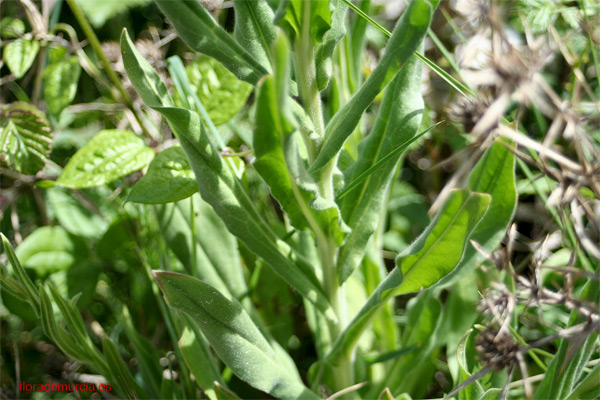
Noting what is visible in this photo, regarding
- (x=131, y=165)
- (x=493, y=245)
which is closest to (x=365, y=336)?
(x=493, y=245)

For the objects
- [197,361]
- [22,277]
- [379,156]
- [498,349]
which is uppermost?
[379,156]

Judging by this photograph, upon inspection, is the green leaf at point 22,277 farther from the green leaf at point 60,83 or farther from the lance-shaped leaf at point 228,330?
the green leaf at point 60,83

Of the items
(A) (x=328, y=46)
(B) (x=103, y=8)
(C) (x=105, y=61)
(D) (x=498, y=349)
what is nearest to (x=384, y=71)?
(A) (x=328, y=46)

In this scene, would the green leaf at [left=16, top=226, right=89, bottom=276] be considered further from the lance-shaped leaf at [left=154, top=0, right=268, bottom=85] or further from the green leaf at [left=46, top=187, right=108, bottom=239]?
the lance-shaped leaf at [left=154, top=0, right=268, bottom=85]

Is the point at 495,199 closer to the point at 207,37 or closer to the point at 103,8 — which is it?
the point at 207,37

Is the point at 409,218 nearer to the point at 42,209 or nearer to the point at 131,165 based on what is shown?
the point at 131,165

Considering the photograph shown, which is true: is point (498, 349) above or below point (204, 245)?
above
